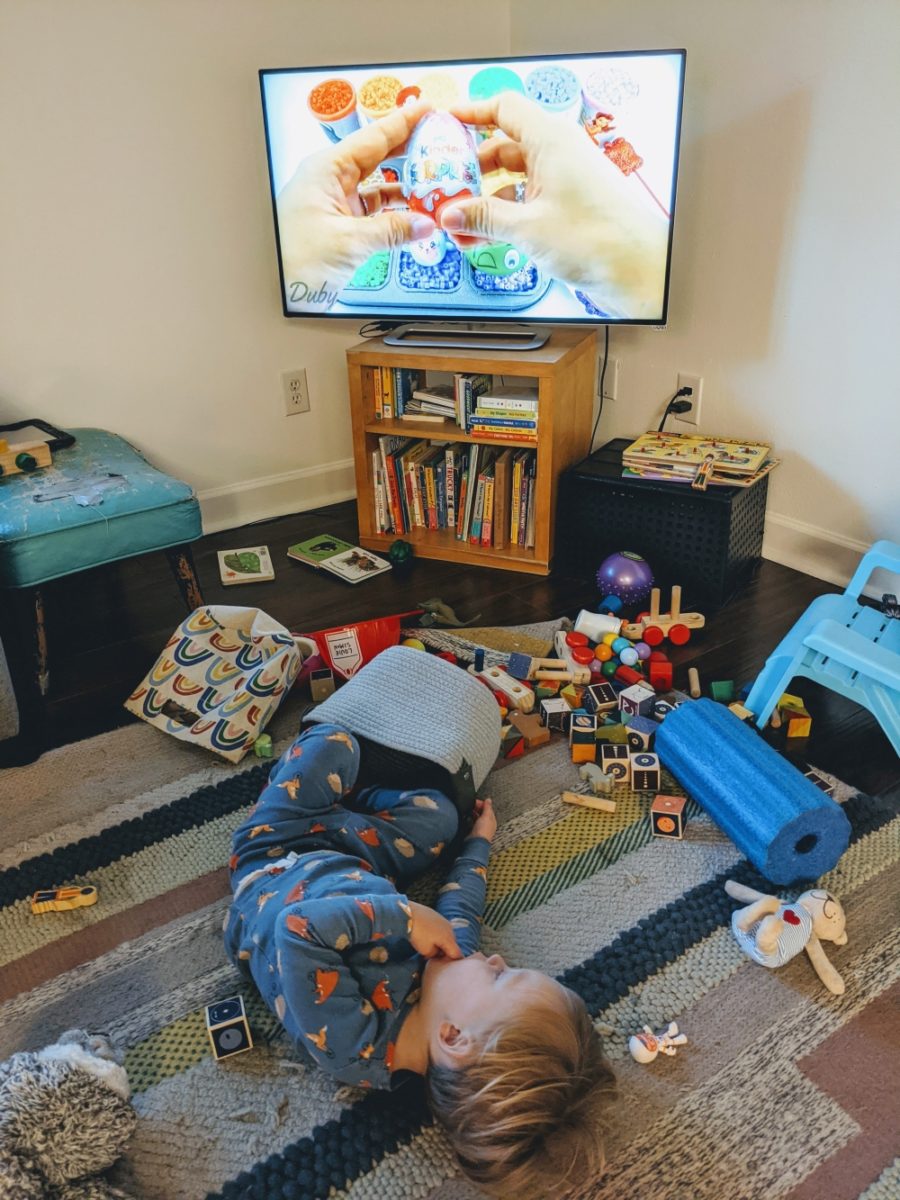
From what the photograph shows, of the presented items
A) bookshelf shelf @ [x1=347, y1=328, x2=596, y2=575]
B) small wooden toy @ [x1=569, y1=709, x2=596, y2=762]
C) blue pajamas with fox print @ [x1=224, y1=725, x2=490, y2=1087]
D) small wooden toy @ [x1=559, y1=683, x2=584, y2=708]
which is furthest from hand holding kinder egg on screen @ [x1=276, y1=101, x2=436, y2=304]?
blue pajamas with fox print @ [x1=224, y1=725, x2=490, y2=1087]

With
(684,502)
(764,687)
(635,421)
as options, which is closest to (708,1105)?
(764,687)

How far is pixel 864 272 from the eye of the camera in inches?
88.5

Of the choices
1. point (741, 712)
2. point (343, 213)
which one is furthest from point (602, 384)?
point (741, 712)

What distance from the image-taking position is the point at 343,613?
8.04ft

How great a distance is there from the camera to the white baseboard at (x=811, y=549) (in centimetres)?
249

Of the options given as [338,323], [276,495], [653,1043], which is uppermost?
[338,323]

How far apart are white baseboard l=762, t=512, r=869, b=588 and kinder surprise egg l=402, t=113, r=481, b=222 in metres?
1.23

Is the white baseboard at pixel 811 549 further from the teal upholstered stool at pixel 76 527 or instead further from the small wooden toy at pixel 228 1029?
the small wooden toy at pixel 228 1029

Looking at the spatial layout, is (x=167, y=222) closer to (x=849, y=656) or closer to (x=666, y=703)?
(x=666, y=703)

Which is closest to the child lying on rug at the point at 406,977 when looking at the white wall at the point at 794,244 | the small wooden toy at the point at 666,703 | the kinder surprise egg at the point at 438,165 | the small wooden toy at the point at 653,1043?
the small wooden toy at the point at 653,1043

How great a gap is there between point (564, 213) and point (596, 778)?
4.88 feet

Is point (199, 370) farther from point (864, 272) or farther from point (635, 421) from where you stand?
point (864, 272)

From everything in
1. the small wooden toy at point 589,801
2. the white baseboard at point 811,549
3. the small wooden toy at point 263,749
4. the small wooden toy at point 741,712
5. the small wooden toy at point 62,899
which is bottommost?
the small wooden toy at point 62,899

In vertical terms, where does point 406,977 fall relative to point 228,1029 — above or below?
above
